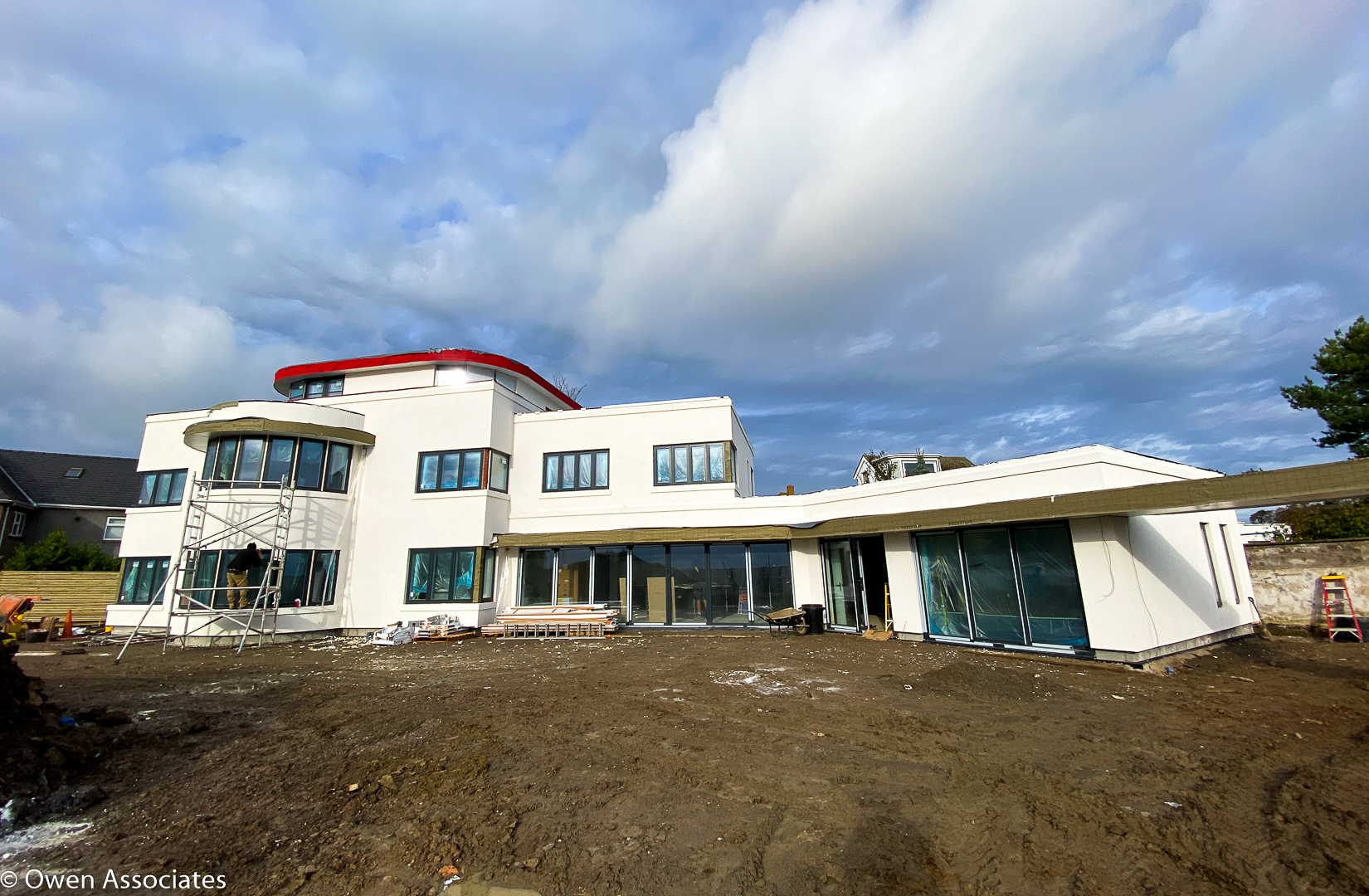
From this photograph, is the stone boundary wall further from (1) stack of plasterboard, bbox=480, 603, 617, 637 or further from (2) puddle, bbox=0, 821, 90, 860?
(2) puddle, bbox=0, 821, 90, 860

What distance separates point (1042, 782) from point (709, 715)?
371cm

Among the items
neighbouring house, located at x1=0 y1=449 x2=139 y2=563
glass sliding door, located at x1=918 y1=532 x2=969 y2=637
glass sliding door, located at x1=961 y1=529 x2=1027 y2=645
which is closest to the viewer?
glass sliding door, located at x1=961 y1=529 x2=1027 y2=645

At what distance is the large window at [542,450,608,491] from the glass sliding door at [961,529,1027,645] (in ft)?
35.2

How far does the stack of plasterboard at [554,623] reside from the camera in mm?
16438

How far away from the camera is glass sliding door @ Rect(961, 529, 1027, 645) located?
1163 centimetres

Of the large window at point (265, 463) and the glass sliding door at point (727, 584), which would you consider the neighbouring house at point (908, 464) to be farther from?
the large window at point (265, 463)

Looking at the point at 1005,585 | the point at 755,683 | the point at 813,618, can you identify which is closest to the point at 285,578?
the point at 755,683

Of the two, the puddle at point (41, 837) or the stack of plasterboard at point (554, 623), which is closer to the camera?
the puddle at point (41, 837)

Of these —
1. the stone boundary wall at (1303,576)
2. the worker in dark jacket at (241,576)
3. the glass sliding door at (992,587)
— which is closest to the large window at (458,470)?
the worker in dark jacket at (241,576)

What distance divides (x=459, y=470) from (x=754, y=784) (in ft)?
48.9

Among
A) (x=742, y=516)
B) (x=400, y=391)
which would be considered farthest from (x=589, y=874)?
(x=400, y=391)

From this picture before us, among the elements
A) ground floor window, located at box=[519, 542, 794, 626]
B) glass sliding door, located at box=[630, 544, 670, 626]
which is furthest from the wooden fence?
glass sliding door, located at box=[630, 544, 670, 626]

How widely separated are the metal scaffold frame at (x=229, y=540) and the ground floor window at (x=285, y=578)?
2.2 inches

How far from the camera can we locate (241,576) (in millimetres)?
15375
